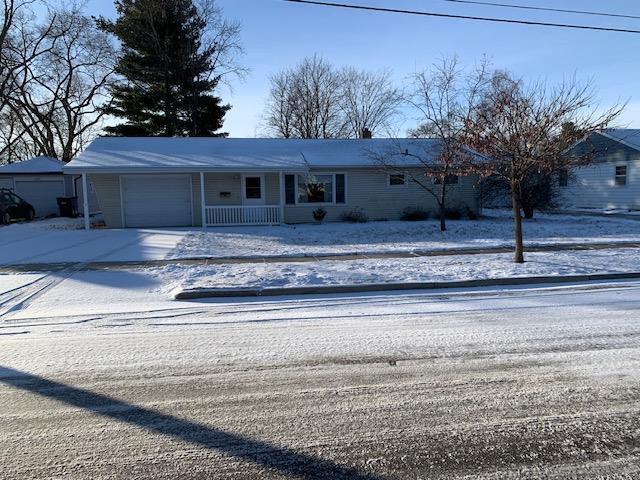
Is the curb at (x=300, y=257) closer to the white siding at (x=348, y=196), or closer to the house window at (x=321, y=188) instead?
the white siding at (x=348, y=196)

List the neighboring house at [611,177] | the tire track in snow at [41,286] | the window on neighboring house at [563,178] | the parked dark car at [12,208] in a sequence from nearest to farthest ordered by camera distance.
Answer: the tire track in snow at [41,286], the parked dark car at [12,208], the window on neighboring house at [563,178], the neighboring house at [611,177]

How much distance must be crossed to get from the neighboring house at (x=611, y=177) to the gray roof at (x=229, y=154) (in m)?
12.8

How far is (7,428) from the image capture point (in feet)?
10.5

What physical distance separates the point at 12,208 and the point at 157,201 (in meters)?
10.4

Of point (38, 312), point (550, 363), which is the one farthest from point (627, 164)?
point (38, 312)

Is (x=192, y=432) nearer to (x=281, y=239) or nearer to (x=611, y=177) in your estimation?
(x=281, y=239)

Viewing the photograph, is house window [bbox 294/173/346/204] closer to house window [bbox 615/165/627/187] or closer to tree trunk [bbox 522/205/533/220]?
tree trunk [bbox 522/205/533/220]

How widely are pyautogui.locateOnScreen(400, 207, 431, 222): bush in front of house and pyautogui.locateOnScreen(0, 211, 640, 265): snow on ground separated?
1542mm

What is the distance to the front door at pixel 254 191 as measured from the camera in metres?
20.4

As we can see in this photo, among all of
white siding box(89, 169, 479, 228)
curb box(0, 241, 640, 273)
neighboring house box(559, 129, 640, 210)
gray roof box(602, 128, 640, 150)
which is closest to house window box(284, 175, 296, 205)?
white siding box(89, 169, 479, 228)

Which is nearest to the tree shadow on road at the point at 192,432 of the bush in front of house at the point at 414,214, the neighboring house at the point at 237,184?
the neighboring house at the point at 237,184

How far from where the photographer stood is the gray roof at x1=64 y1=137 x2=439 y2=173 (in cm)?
1825

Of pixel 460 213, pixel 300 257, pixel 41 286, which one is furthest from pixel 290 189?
pixel 41 286

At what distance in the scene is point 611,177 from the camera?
28.0 metres
